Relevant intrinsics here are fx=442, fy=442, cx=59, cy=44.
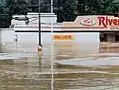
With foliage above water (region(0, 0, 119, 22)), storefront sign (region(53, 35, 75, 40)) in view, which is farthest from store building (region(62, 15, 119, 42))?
foliage above water (region(0, 0, 119, 22))

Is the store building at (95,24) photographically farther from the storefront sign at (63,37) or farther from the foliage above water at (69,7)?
the foliage above water at (69,7)

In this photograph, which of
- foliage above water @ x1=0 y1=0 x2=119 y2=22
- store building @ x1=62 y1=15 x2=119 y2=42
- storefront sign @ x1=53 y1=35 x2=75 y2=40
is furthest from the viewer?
foliage above water @ x1=0 y1=0 x2=119 y2=22

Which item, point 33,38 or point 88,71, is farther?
point 33,38

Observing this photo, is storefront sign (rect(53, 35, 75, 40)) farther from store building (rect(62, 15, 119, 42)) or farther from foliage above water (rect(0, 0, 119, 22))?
foliage above water (rect(0, 0, 119, 22))

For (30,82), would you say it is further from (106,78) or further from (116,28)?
(116,28)

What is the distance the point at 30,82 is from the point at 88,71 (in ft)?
14.8

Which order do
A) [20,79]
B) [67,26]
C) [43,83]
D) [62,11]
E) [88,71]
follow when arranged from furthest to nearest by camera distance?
[62,11]
[67,26]
[88,71]
[20,79]
[43,83]

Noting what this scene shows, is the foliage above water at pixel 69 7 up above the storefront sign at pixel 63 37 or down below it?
above

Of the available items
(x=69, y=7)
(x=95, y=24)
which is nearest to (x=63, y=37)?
(x=95, y=24)

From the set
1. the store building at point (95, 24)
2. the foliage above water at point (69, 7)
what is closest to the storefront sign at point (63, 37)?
the store building at point (95, 24)

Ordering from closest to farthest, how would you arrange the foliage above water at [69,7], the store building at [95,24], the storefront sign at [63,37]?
1. the storefront sign at [63,37]
2. the store building at [95,24]
3. the foliage above water at [69,7]

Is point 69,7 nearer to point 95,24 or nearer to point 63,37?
point 95,24

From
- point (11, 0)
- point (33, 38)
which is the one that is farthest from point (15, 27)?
point (11, 0)

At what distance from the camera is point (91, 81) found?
15102 millimetres
